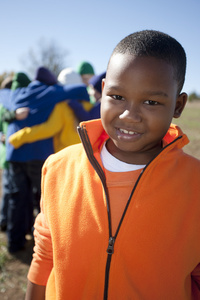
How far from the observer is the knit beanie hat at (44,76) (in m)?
3.29

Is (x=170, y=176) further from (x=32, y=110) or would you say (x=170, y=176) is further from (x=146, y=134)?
(x=32, y=110)

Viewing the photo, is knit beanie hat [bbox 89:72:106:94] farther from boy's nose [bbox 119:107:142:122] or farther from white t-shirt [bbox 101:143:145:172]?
boy's nose [bbox 119:107:142:122]

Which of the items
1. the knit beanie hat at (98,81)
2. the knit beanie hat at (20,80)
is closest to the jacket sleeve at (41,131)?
the knit beanie hat at (20,80)

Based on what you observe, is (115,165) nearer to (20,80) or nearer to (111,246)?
(111,246)

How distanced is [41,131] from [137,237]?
7.64 feet

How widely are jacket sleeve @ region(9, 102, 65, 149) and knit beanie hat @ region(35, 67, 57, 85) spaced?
36cm

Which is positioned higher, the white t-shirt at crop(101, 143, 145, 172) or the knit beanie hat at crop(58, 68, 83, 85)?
the white t-shirt at crop(101, 143, 145, 172)

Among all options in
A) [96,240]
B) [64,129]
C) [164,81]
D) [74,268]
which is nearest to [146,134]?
[164,81]

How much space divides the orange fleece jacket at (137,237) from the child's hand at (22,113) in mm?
2187

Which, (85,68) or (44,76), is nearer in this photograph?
(44,76)

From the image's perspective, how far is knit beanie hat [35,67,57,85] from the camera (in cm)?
329

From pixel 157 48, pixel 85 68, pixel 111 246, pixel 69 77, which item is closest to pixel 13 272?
pixel 111 246

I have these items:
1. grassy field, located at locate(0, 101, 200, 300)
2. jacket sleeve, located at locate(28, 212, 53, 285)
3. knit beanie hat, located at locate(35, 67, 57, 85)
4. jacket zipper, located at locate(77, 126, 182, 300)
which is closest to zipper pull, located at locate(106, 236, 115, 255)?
jacket zipper, located at locate(77, 126, 182, 300)

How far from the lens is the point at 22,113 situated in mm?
3188
